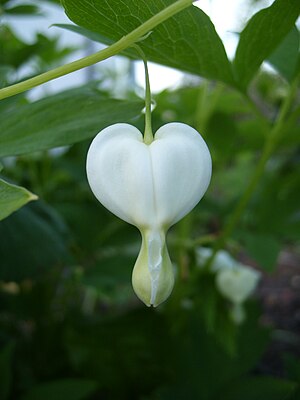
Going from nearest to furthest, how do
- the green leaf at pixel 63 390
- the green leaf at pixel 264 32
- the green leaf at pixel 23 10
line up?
the green leaf at pixel 264 32 → the green leaf at pixel 63 390 → the green leaf at pixel 23 10

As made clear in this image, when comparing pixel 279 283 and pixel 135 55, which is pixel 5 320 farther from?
pixel 279 283

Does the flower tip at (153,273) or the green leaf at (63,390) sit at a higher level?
the flower tip at (153,273)

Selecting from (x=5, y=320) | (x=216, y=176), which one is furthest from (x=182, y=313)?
(x=216, y=176)

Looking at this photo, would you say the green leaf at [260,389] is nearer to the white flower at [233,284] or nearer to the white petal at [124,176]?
the white flower at [233,284]

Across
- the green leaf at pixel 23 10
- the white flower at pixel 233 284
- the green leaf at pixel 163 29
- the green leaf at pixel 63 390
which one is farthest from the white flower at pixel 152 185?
the green leaf at pixel 23 10

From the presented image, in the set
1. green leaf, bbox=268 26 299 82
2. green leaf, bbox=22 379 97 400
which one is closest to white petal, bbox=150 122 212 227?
green leaf, bbox=268 26 299 82

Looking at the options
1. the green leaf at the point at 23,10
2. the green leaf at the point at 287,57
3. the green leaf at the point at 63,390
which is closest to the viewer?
the green leaf at the point at 287,57

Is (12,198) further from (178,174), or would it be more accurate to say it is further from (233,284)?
(233,284)
